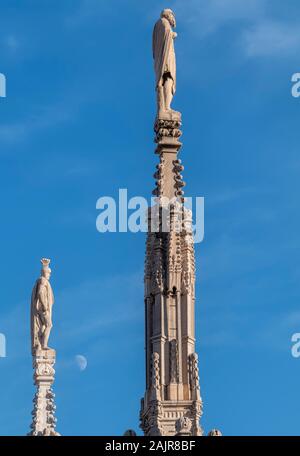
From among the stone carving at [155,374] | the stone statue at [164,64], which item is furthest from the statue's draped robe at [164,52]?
the stone carving at [155,374]

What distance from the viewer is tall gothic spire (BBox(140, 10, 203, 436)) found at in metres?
75.6

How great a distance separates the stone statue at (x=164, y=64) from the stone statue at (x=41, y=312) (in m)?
7.90

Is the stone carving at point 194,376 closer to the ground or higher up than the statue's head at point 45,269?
closer to the ground

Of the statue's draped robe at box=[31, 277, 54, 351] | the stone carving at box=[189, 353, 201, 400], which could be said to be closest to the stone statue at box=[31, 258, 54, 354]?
the statue's draped robe at box=[31, 277, 54, 351]

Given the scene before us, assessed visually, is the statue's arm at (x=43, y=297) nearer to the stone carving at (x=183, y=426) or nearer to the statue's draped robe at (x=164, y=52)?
the statue's draped robe at (x=164, y=52)

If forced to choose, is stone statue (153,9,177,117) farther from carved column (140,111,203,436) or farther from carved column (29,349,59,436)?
carved column (29,349,59,436)

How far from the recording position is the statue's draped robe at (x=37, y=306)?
83.2 m

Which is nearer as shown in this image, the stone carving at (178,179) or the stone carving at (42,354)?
the stone carving at (178,179)

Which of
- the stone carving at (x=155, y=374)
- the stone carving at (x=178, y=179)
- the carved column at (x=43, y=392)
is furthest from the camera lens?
the carved column at (x=43, y=392)

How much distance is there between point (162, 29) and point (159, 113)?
9.70 ft

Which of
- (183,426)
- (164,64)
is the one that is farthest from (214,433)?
(164,64)

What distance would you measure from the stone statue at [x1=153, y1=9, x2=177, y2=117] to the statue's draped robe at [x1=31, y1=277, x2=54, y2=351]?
26.0 ft

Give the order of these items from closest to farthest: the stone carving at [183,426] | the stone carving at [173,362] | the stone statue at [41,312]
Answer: the stone carving at [183,426] → the stone carving at [173,362] → the stone statue at [41,312]
